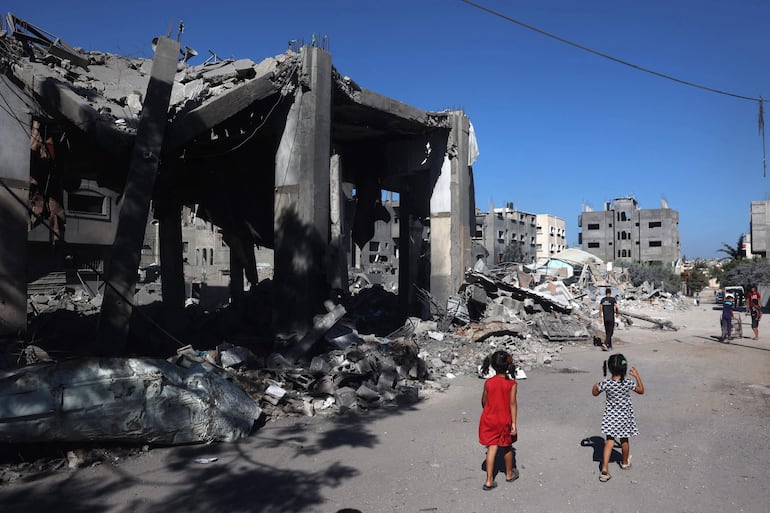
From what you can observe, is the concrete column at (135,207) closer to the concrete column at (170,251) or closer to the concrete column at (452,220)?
the concrete column at (170,251)

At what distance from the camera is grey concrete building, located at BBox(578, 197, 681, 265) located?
2680 inches

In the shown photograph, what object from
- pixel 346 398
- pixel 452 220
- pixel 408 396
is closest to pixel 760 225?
pixel 452 220

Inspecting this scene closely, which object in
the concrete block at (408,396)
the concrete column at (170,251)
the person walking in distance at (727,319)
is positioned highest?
the concrete column at (170,251)

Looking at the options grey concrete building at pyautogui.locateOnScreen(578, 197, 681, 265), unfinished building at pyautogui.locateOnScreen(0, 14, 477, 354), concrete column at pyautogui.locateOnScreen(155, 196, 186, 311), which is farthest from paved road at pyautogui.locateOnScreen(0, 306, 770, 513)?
grey concrete building at pyautogui.locateOnScreen(578, 197, 681, 265)

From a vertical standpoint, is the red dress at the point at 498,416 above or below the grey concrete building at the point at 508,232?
below

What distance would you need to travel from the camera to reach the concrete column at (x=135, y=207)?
820 centimetres

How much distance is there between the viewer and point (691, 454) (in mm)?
5406

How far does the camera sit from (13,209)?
7887mm

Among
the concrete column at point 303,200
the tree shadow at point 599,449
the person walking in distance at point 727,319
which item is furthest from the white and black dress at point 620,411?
the person walking in distance at point 727,319

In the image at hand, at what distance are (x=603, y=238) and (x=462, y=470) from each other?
73.5 metres

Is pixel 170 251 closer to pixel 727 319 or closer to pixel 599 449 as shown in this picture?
pixel 599 449

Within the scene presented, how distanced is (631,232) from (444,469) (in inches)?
2884

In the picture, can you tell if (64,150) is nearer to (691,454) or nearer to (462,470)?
(462,470)

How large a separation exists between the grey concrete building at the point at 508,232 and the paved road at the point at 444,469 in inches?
2070
